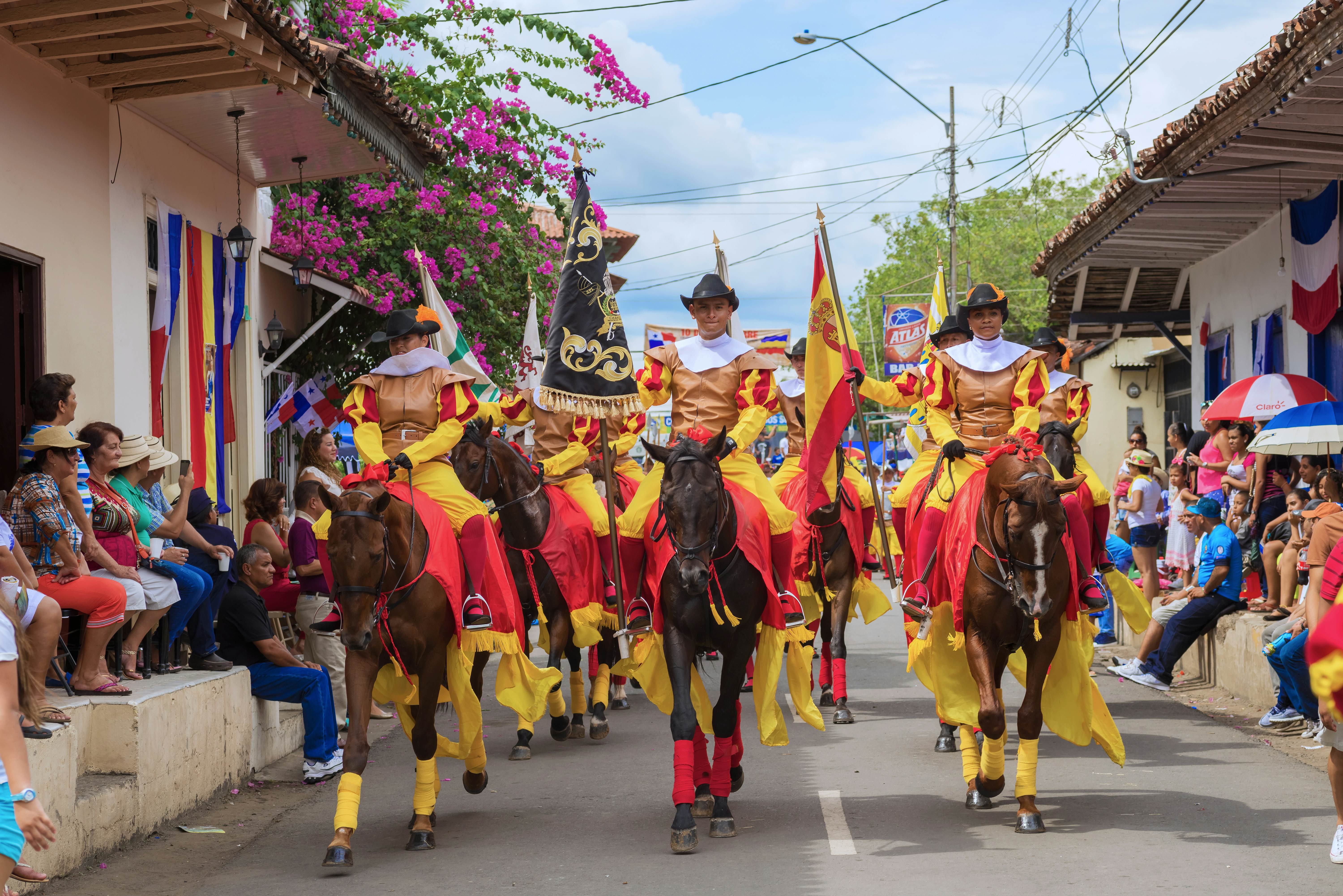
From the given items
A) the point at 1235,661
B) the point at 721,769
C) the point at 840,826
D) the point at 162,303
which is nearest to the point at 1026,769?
the point at 840,826

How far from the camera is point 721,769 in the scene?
7441 millimetres

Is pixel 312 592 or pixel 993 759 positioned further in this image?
pixel 312 592

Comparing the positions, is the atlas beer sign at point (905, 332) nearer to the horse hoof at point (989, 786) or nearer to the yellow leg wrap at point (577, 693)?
the yellow leg wrap at point (577, 693)

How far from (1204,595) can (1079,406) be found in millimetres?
2123

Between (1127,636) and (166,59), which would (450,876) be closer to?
(166,59)

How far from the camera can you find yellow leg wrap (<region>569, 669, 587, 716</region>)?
10.7 meters

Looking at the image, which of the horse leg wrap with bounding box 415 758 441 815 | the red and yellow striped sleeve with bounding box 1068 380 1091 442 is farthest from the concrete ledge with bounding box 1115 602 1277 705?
the horse leg wrap with bounding box 415 758 441 815

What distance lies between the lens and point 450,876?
6.64 metres

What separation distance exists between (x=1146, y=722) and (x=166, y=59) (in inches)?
359

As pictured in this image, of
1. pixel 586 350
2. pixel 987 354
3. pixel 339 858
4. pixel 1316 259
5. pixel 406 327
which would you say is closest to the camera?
pixel 339 858

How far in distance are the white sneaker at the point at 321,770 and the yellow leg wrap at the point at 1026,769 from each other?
4.44 metres

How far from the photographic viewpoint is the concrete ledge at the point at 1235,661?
35.7 feet

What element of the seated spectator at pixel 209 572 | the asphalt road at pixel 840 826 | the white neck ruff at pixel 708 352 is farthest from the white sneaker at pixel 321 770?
the white neck ruff at pixel 708 352

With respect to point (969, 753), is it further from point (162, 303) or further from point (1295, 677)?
point (162, 303)
